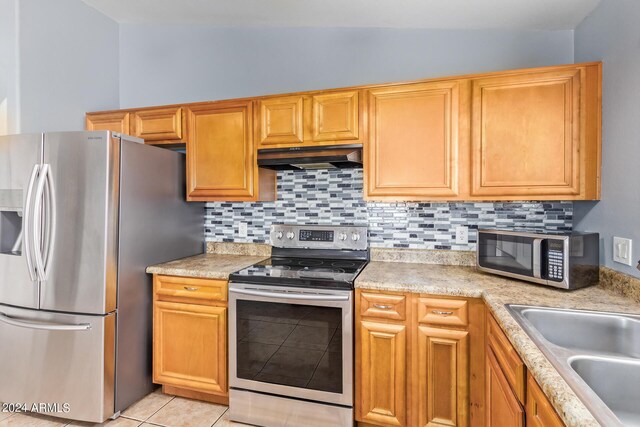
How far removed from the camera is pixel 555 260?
1.59 metres

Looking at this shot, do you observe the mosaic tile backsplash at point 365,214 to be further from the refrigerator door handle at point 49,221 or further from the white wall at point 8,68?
the white wall at point 8,68

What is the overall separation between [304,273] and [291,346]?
411 millimetres

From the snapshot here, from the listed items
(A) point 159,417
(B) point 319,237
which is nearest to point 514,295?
(B) point 319,237

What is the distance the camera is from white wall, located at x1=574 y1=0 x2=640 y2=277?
1497mm

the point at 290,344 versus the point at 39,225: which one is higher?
the point at 39,225

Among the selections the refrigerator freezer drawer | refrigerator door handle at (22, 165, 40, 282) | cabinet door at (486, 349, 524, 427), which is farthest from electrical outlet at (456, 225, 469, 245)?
refrigerator door handle at (22, 165, 40, 282)

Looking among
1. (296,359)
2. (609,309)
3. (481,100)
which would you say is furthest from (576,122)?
(296,359)

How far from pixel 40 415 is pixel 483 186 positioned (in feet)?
9.78

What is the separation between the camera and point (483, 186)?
6.35 ft

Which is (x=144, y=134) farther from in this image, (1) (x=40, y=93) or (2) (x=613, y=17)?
(2) (x=613, y=17)

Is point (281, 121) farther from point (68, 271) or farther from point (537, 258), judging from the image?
point (537, 258)

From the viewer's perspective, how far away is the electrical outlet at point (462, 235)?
226cm

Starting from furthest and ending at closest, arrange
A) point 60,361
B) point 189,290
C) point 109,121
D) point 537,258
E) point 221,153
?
point 109,121
point 221,153
point 189,290
point 60,361
point 537,258

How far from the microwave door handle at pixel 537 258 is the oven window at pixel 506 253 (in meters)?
0.02
